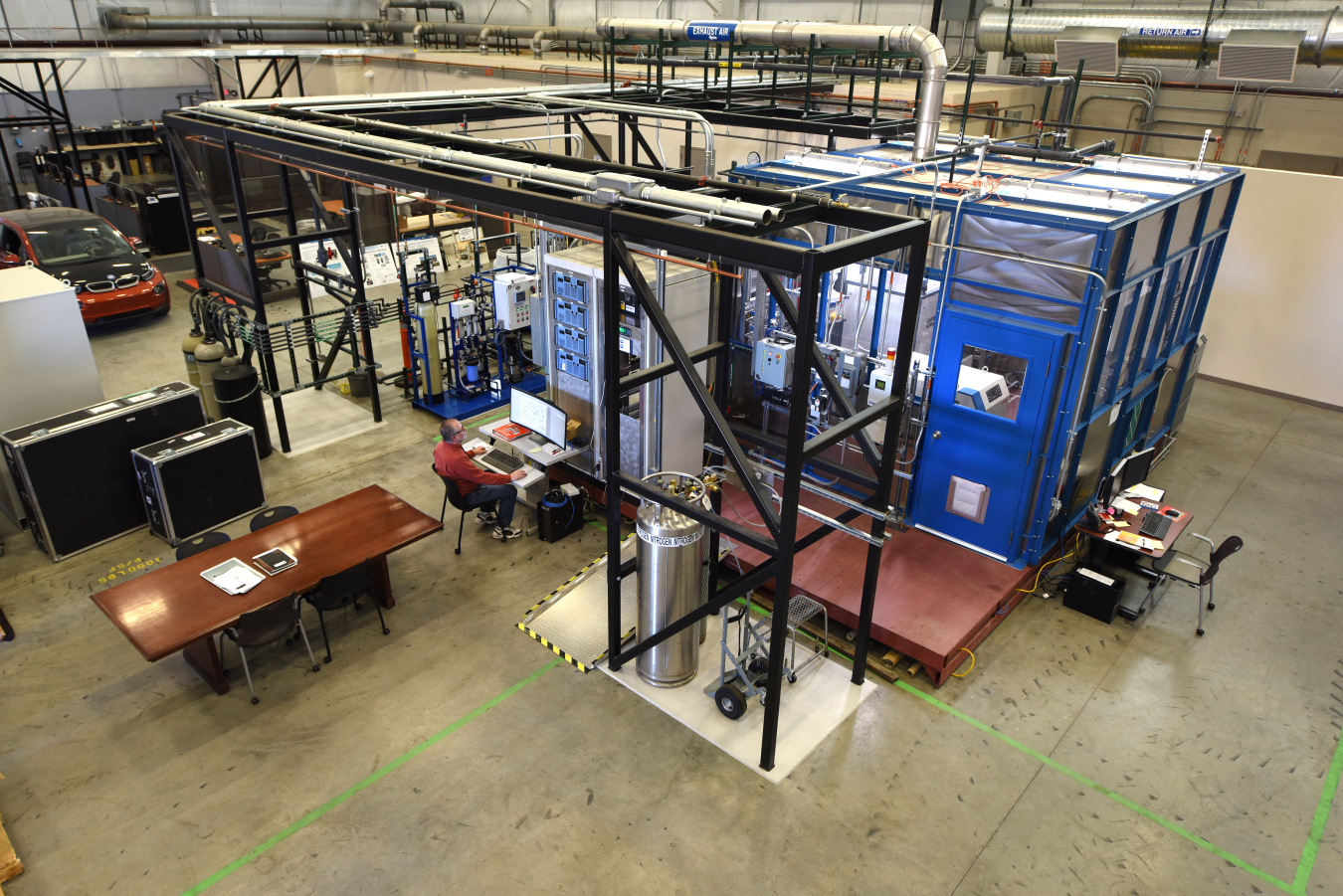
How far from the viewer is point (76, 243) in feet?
44.3

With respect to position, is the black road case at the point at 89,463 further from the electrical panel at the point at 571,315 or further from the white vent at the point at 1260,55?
the white vent at the point at 1260,55

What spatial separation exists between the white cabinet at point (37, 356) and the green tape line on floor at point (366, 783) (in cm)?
525

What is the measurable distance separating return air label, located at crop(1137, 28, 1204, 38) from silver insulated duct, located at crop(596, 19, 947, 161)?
362 cm

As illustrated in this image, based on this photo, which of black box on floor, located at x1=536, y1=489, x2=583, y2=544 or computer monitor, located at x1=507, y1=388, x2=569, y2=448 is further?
computer monitor, located at x1=507, y1=388, x2=569, y2=448

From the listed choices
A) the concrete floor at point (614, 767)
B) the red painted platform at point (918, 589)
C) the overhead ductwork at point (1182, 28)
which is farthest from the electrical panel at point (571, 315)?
the overhead ductwork at point (1182, 28)

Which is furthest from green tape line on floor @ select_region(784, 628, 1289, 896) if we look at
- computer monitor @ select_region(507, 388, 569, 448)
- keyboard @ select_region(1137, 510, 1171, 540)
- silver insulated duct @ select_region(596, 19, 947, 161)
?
silver insulated duct @ select_region(596, 19, 947, 161)

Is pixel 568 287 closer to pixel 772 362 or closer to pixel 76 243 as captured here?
pixel 772 362

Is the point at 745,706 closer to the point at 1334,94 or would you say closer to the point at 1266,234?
the point at 1266,234

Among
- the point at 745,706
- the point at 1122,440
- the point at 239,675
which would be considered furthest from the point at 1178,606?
the point at 239,675

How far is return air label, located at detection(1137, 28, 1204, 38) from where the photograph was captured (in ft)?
33.2

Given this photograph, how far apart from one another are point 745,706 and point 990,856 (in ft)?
6.22

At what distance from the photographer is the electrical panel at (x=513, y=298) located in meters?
10.7

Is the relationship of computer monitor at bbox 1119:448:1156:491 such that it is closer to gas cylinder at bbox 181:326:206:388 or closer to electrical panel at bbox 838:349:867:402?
electrical panel at bbox 838:349:867:402

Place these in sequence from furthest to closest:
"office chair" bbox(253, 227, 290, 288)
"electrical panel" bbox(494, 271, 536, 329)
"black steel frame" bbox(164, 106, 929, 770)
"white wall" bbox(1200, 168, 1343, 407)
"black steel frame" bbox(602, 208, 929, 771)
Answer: "office chair" bbox(253, 227, 290, 288) < "white wall" bbox(1200, 168, 1343, 407) < "electrical panel" bbox(494, 271, 536, 329) < "black steel frame" bbox(164, 106, 929, 770) < "black steel frame" bbox(602, 208, 929, 771)
